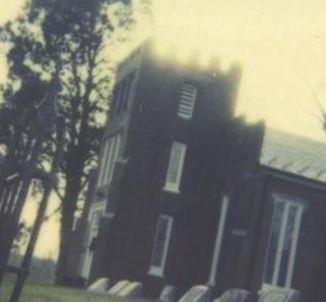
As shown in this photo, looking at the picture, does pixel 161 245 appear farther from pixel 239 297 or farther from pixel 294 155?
pixel 239 297

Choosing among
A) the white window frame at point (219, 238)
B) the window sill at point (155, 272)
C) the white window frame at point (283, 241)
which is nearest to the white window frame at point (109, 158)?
the window sill at point (155, 272)

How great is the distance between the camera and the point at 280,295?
62.3 feet

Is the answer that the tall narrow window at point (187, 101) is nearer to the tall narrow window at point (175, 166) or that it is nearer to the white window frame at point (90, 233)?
the tall narrow window at point (175, 166)

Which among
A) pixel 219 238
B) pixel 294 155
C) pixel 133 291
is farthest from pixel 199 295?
pixel 294 155

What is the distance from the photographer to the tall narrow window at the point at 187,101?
3253cm

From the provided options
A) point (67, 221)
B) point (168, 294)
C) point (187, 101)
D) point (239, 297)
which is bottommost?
point (168, 294)

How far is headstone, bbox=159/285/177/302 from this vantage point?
29.6m

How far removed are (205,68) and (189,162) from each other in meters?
4.56

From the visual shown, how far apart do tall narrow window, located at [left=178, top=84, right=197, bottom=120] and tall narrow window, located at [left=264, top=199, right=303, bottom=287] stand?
6.39m

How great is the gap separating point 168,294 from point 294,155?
26.4 ft

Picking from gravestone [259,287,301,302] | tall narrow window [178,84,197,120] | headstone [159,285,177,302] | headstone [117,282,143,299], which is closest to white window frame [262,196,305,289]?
headstone [159,285,177,302]

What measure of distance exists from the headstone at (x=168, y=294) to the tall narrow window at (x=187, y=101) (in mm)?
7714

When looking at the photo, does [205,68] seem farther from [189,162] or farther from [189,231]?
[189,231]

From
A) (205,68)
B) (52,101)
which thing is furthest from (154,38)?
(52,101)
